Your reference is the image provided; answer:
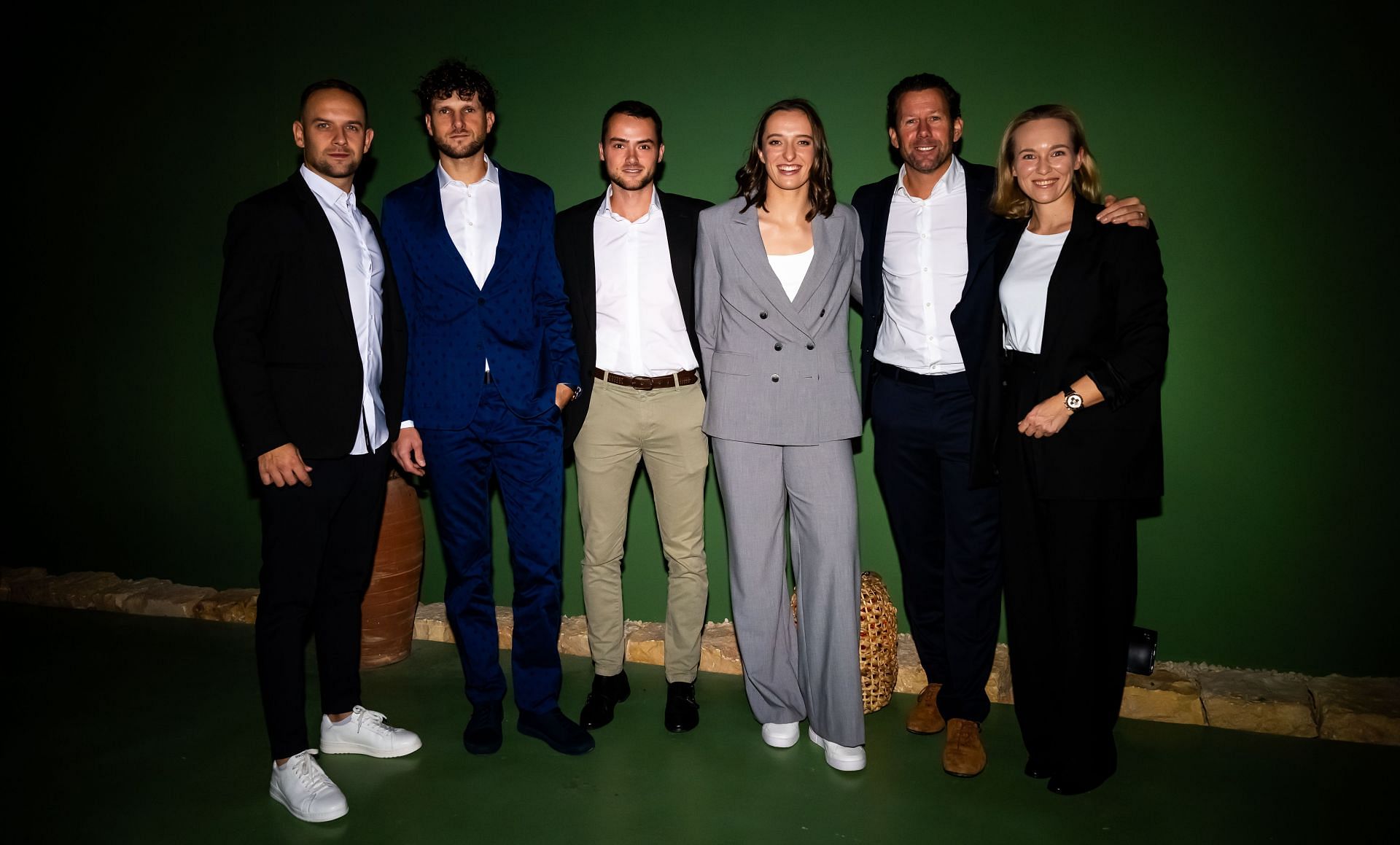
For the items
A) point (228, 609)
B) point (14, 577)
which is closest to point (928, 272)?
point (228, 609)

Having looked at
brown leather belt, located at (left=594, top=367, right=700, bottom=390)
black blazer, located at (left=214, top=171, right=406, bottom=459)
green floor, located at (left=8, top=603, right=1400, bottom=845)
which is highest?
black blazer, located at (left=214, top=171, right=406, bottom=459)

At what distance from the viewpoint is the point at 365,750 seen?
3.11 m

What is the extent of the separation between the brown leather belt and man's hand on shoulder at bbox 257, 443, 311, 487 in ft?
3.43

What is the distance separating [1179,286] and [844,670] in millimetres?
1987

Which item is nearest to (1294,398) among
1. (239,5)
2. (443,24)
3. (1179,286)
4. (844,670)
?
(1179,286)

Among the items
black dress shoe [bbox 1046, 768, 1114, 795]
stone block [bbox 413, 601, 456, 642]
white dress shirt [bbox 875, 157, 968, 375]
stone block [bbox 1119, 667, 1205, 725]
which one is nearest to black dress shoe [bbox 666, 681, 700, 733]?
black dress shoe [bbox 1046, 768, 1114, 795]

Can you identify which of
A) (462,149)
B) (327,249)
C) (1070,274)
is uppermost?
(462,149)

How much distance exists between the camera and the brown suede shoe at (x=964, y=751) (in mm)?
2900

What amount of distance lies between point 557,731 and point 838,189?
7.91 ft

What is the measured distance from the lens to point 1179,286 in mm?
3438

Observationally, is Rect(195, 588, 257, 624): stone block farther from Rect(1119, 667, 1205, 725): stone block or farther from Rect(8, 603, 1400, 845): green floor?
Rect(1119, 667, 1205, 725): stone block

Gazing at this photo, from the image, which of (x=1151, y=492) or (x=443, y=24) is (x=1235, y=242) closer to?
(x=1151, y=492)

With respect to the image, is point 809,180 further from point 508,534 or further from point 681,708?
point 681,708

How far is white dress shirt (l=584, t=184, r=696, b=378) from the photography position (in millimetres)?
3197
